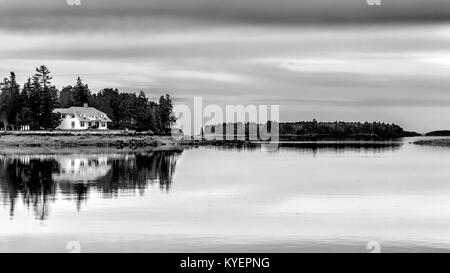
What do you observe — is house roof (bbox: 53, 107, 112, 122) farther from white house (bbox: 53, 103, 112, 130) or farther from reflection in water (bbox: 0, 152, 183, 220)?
reflection in water (bbox: 0, 152, 183, 220)

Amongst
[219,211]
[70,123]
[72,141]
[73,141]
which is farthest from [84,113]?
[219,211]

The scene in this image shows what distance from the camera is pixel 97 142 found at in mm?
119938

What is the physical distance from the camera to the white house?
160000 millimetres

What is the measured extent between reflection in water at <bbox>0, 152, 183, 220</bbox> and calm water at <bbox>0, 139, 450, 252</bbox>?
0.07 metres

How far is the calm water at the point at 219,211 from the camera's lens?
2677cm

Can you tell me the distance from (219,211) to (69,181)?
18212mm

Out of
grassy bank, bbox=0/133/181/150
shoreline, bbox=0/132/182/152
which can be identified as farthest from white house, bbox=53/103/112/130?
grassy bank, bbox=0/133/181/150

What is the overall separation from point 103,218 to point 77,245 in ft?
21.8

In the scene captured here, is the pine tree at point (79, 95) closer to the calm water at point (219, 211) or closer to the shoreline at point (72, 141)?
the shoreline at point (72, 141)

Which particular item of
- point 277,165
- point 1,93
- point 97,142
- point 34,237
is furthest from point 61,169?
point 1,93

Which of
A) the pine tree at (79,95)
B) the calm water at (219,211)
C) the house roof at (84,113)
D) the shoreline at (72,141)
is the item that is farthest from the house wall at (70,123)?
the calm water at (219,211)

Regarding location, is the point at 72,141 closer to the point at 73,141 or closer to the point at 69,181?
the point at 73,141
